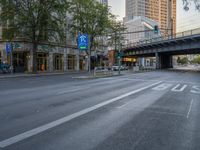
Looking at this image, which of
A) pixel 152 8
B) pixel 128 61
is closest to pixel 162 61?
pixel 128 61

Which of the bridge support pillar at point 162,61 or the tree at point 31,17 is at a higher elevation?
the tree at point 31,17

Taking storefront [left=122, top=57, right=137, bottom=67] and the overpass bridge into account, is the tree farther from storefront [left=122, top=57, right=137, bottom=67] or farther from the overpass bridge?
storefront [left=122, top=57, right=137, bottom=67]

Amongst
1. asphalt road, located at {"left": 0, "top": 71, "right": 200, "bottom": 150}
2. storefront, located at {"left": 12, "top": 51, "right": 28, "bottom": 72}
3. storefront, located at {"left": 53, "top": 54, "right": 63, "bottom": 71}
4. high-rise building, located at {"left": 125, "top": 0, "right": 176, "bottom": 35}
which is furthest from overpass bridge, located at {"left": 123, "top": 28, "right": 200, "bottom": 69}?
asphalt road, located at {"left": 0, "top": 71, "right": 200, "bottom": 150}

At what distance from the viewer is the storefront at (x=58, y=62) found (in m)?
52.4

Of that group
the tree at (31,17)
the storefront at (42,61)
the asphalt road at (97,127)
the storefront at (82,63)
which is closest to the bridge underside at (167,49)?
the storefront at (82,63)

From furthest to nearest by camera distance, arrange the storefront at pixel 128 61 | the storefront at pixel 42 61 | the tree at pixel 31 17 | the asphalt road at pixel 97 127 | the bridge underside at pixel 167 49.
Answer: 1. the storefront at pixel 128 61
2. the bridge underside at pixel 167 49
3. the storefront at pixel 42 61
4. the tree at pixel 31 17
5. the asphalt road at pixel 97 127

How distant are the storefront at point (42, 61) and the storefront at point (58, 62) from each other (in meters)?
2.45

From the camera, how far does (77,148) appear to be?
5.00 meters

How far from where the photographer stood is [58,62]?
53.6m

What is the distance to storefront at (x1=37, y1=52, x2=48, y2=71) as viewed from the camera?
158 feet

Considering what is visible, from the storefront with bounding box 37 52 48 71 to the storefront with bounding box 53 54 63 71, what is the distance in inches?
96.4

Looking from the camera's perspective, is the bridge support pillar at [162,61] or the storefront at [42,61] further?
→ the bridge support pillar at [162,61]

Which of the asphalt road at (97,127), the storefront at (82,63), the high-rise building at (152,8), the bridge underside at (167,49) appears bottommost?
the asphalt road at (97,127)

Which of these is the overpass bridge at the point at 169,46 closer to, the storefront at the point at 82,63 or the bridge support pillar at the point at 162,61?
the bridge support pillar at the point at 162,61
